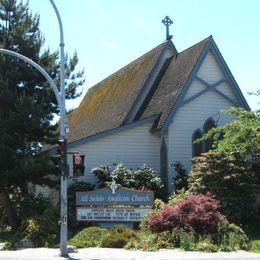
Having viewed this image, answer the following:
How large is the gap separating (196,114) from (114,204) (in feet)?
28.7

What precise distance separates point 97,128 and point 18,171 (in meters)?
10.9

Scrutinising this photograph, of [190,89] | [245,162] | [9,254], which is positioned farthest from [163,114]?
[9,254]

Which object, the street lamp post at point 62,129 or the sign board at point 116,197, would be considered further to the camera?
the sign board at point 116,197

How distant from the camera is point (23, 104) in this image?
24.9 meters

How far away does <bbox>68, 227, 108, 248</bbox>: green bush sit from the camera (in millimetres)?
20837

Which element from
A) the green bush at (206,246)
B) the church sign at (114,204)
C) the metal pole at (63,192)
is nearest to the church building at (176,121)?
the church sign at (114,204)

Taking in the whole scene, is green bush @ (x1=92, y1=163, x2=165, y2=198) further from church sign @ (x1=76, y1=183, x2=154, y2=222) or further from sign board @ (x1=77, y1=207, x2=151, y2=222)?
sign board @ (x1=77, y1=207, x2=151, y2=222)

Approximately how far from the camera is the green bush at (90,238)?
2084 centimetres

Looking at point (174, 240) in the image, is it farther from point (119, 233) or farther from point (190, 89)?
point (190, 89)

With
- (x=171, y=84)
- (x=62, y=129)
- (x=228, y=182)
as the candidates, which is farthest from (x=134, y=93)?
(x=62, y=129)

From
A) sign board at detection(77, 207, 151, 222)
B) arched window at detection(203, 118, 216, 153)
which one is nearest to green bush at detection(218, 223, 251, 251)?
sign board at detection(77, 207, 151, 222)

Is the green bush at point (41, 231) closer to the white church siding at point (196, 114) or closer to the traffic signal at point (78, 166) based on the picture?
the traffic signal at point (78, 166)

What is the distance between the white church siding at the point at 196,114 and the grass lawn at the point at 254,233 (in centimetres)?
559

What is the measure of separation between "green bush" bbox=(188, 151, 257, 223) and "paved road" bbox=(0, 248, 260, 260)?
19.4 ft
